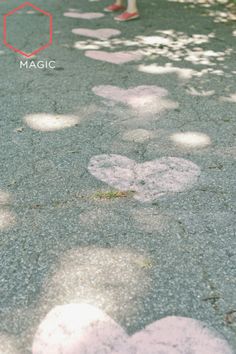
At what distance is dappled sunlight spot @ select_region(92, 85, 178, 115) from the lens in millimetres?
3133

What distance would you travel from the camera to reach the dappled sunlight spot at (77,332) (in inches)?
60.2

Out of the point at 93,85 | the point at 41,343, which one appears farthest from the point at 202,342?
the point at 93,85

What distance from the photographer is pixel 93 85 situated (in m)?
3.48

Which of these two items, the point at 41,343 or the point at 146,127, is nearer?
the point at 41,343

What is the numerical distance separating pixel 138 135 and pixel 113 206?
2.29 ft

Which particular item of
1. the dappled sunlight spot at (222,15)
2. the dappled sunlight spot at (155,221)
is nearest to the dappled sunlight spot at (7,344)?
the dappled sunlight spot at (155,221)

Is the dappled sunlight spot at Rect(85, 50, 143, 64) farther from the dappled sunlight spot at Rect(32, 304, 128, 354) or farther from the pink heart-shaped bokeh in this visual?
the dappled sunlight spot at Rect(32, 304, 128, 354)

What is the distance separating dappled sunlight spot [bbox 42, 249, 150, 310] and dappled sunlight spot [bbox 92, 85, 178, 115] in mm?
1322

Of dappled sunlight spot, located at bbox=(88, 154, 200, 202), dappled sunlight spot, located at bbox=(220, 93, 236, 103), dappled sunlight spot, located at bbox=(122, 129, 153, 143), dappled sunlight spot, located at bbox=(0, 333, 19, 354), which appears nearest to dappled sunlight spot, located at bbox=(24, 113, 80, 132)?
dappled sunlight spot, located at bbox=(122, 129, 153, 143)

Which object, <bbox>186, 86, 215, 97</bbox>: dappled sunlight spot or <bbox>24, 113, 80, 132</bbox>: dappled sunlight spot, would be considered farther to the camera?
<bbox>186, 86, 215, 97</bbox>: dappled sunlight spot

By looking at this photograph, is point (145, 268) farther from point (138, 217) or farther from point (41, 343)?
point (41, 343)

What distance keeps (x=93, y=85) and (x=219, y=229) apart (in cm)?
171

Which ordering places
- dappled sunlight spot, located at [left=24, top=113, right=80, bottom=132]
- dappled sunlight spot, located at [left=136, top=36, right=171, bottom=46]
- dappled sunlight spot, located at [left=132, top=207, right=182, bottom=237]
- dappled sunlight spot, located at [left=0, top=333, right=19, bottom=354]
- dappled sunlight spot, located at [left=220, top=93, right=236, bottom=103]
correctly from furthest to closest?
1. dappled sunlight spot, located at [left=136, top=36, right=171, bottom=46]
2. dappled sunlight spot, located at [left=220, top=93, right=236, bottom=103]
3. dappled sunlight spot, located at [left=24, top=113, right=80, bottom=132]
4. dappled sunlight spot, located at [left=132, top=207, right=182, bottom=237]
5. dappled sunlight spot, located at [left=0, top=333, right=19, bottom=354]

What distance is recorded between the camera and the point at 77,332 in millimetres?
1584
